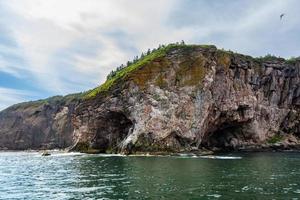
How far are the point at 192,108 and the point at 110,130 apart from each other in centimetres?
2374

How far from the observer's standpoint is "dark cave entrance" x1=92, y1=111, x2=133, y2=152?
11062cm

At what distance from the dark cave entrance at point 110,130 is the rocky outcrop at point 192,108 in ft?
0.89

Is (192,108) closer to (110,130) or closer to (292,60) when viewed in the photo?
(110,130)

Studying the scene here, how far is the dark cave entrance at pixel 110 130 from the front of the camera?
110619 mm

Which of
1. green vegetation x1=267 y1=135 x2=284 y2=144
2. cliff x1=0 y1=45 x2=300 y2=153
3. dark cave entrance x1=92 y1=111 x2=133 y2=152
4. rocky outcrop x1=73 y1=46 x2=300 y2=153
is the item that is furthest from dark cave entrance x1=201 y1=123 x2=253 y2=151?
dark cave entrance x1=92 y1=111 x2=133 y2=152

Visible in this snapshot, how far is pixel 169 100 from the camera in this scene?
104 meters

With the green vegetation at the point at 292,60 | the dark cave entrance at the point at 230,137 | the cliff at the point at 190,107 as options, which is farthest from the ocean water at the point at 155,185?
the green vegetation at the point at 292,60

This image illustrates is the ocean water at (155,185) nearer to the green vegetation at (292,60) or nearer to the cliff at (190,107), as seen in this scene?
the cliff at (190,107)

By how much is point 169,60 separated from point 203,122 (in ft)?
62.7

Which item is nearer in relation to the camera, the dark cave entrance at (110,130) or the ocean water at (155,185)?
the ocean water at (155,185)

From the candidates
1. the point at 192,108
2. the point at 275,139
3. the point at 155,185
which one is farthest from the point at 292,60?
the point at 155,185

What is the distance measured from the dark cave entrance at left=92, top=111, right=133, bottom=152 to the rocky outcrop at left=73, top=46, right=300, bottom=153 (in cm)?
27

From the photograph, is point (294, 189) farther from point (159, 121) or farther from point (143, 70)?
point (143, 70)

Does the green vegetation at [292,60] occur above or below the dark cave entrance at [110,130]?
above
